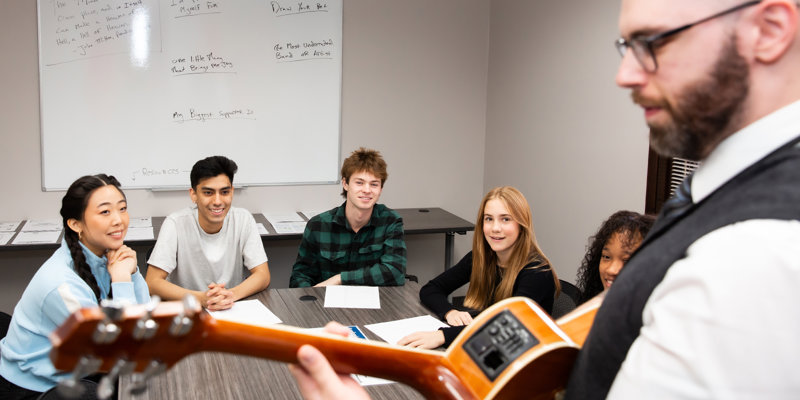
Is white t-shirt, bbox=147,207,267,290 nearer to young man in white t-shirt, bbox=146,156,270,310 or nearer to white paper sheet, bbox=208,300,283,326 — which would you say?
young man in white t-shirt, bbox=146,156,270,310

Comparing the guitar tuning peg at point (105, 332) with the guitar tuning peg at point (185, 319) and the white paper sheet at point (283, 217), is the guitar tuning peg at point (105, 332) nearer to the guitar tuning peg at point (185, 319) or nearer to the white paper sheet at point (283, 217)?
the guitar tuning peg at point (185, 319)

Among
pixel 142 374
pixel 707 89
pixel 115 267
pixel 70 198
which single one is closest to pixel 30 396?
pixel 115 267

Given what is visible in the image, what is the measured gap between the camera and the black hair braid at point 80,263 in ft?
6.72

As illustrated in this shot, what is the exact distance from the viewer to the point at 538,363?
0.95 meters

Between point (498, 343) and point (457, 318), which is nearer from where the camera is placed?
point (498, 343)

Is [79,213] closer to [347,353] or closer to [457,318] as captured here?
[457,318]

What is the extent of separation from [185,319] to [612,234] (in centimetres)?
184

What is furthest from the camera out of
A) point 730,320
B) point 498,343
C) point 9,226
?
point 9,226

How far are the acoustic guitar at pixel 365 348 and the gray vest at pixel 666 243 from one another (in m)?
0.14

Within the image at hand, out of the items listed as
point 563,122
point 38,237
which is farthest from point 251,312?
point 563,122

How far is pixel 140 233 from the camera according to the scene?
11.3ft

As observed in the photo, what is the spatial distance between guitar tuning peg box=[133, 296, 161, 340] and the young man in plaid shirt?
7.17ft

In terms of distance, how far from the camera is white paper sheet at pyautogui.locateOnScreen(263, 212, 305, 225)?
13.0 feet

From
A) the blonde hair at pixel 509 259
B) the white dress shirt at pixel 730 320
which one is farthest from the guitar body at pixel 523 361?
the blonde hair at pixel 509 259
